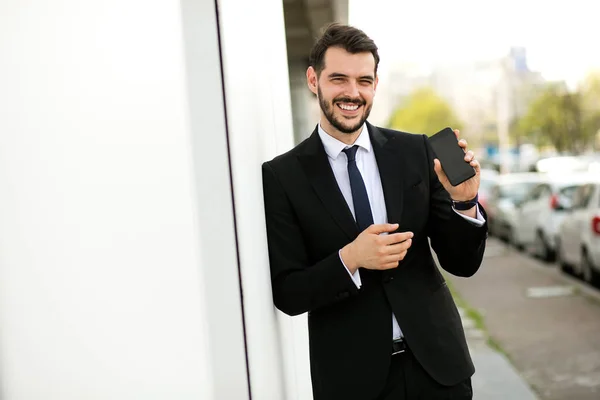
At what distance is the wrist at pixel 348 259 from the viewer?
2.15m

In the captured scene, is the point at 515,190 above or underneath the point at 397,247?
underneath

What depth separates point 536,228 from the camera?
15242mm

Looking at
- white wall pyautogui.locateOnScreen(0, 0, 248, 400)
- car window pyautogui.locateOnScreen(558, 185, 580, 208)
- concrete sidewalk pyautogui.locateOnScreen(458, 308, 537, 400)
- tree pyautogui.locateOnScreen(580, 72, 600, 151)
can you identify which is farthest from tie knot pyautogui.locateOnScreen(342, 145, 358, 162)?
tree pyautogui.locateOnScreen(580, 72, 600, 151)

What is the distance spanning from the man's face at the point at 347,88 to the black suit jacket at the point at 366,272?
0.15 metres

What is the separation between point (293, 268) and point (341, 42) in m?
0.68

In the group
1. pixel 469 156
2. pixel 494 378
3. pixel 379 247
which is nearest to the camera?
pixel 379 247

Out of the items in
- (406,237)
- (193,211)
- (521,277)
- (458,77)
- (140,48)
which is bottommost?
(521,277)

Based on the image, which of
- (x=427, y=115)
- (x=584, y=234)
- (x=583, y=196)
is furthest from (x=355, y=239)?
(x=427, y=115)

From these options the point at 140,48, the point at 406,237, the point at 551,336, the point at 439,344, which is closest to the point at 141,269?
the point at 140,48

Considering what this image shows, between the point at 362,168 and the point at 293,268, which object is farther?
the point at 362,168

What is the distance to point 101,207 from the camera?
1813 mm

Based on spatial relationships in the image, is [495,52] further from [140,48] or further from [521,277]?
[140,48]

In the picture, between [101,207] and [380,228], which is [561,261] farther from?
[101,207]

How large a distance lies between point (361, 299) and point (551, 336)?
7.33 m
